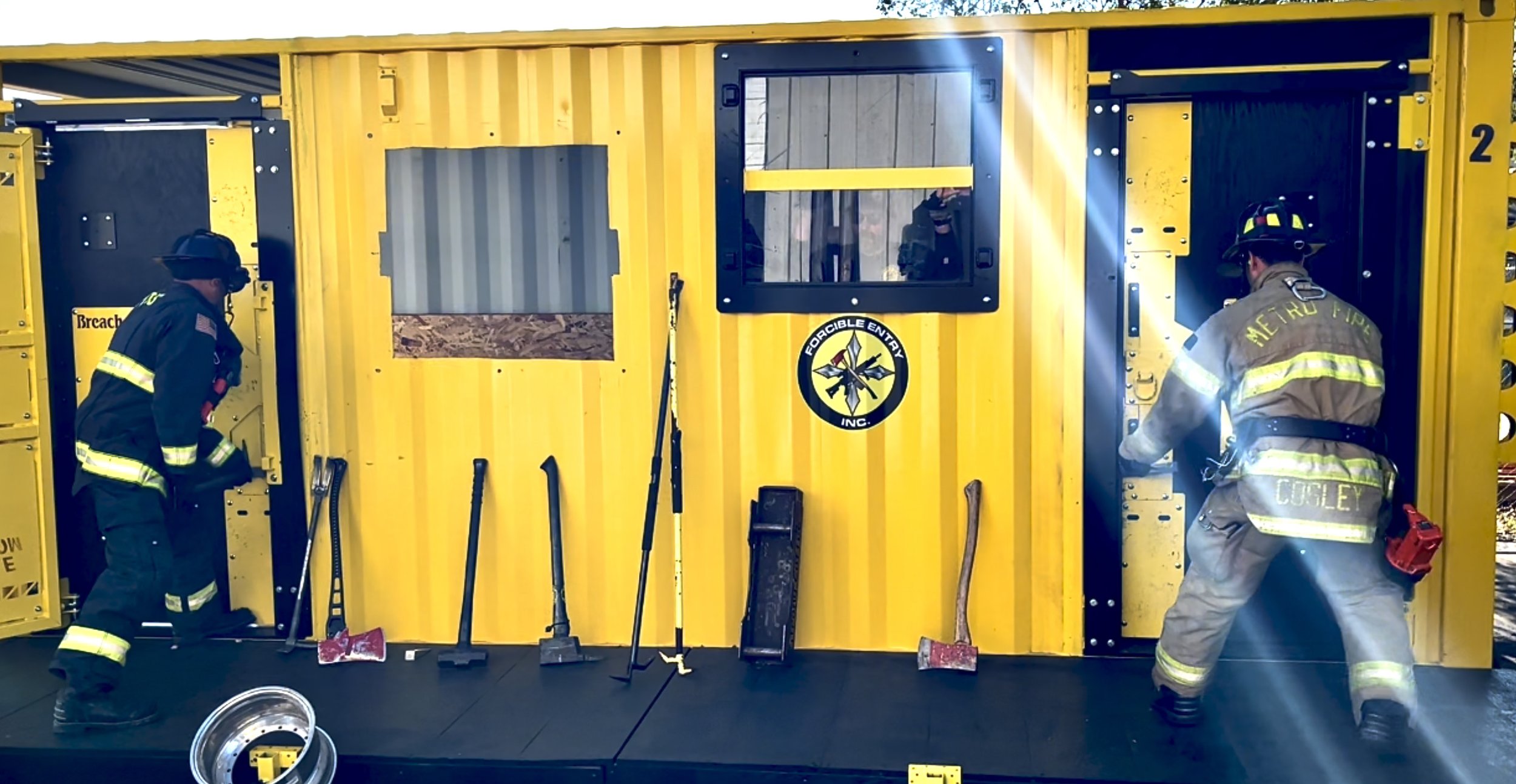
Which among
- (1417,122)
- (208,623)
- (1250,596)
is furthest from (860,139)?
(208,623)

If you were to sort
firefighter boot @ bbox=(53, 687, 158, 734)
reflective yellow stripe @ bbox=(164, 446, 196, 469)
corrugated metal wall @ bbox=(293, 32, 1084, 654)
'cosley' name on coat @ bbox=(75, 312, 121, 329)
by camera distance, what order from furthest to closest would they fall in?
'cosley' name on coat @ bbox=(75, 312, 121, 329) → corrugated metal wall @ bbox=(293, 32, 1084, 654) → reflective yellow stripe @ bbox=(164, 446, 196, 469) → firefighter boot @ bbox=(53, 687, 158, 734)

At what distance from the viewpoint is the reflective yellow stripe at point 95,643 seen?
13.7 ft

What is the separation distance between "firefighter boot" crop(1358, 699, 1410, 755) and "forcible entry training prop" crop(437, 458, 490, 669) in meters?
3.24

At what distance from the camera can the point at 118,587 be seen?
4285mm

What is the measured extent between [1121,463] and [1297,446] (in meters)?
0.91

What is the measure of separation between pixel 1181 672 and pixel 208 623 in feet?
12.9

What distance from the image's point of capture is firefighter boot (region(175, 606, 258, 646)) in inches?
190

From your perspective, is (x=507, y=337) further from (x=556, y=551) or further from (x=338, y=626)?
(x=338, y=626)

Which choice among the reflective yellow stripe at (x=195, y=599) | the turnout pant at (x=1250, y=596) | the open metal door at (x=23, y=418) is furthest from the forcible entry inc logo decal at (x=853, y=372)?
the open metal door at (x=23, y=418)

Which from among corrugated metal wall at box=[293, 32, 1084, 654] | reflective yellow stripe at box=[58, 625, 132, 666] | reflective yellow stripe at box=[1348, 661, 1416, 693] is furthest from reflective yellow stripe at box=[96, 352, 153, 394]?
reflective yellow stripe at box=[1348, 661, 1416, 693]

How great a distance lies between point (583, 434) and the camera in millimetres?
4832

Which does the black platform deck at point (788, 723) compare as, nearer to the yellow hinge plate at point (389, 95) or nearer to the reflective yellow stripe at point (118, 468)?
the reflective yellow stripe at point (118, 468)

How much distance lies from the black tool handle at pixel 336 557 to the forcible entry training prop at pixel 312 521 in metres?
0.03

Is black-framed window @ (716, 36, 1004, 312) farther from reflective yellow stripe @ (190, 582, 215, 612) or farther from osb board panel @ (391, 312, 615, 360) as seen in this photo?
reflective yellow stripe @ (190, 582, 215, 612)
